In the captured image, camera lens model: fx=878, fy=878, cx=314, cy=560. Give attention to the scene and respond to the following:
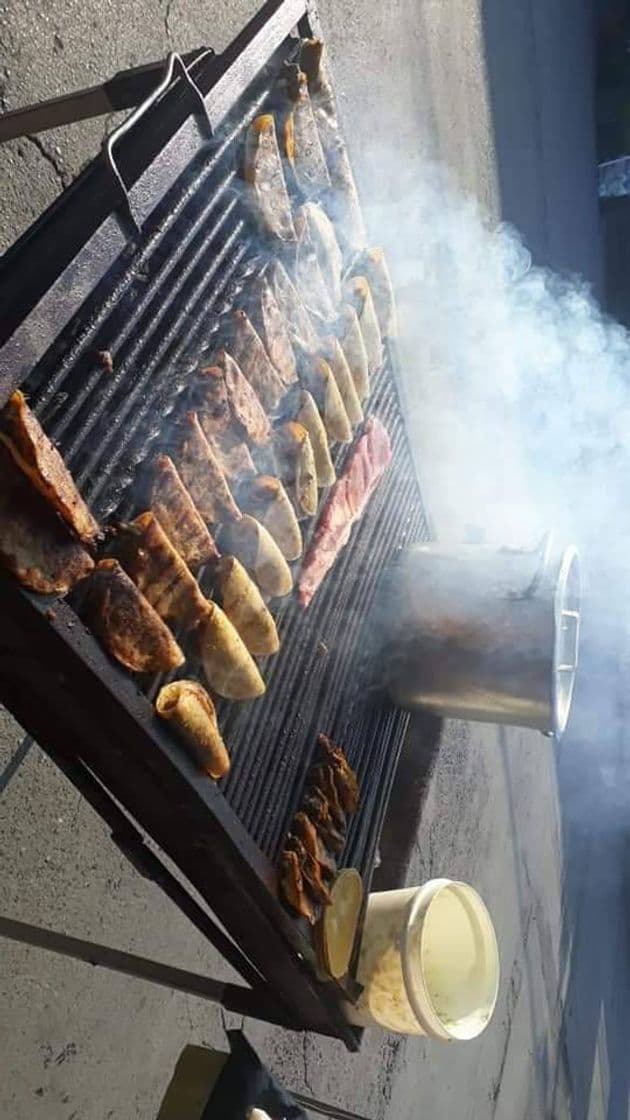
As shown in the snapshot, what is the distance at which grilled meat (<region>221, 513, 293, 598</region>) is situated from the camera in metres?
2.45

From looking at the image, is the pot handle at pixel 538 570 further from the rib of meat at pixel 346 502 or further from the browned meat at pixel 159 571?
→ the browned meat at pixel 159 571

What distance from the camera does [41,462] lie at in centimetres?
164

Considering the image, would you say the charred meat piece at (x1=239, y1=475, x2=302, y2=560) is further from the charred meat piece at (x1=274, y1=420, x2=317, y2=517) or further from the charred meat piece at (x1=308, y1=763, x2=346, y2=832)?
the charred meat piece at (x1=308, y1=763, x2=346, y2=832)

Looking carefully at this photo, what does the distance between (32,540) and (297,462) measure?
4.06 feet

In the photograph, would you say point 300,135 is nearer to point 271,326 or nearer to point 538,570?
point 271,326

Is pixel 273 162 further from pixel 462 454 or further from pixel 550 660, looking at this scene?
pixel 462 454

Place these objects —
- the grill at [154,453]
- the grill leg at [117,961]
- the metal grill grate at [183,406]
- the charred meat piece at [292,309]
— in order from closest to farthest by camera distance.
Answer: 1. the grill at [154,453]
2. the metal grill grate at [183,406]
3. the grill leg at [117,961]
4. the charred meat piece at [292,309]

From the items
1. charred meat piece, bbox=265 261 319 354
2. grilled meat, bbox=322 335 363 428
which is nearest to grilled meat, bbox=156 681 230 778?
charred meat piece, bbox=265 261 319 354

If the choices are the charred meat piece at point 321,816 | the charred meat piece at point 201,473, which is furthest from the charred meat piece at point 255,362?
the charred meat piece at point 321,816

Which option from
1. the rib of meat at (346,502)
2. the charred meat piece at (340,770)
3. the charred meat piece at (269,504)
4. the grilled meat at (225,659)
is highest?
the charred meat piece at (269,504)

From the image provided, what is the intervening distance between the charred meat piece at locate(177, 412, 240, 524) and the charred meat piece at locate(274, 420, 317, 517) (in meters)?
0.40

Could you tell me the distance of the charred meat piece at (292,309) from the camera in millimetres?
2672

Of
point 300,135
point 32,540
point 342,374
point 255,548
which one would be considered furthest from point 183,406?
point 300,135

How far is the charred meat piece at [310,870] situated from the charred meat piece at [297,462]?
102 centimetres
